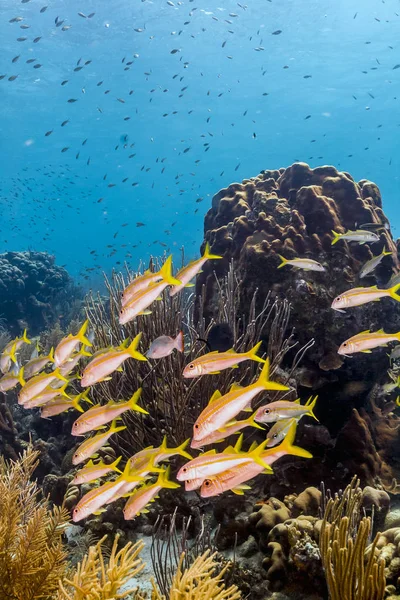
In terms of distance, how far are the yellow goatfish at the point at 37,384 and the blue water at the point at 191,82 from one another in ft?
26.7

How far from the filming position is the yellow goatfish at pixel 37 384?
3.74 metres

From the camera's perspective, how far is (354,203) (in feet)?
23.8

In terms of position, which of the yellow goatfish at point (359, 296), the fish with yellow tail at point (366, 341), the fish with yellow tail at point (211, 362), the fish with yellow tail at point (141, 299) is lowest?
the fish with yellow tail at point (366, 341)

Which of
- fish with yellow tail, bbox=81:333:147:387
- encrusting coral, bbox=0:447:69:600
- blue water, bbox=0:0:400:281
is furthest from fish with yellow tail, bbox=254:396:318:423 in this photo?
blue water, bbox=0:0:400:281

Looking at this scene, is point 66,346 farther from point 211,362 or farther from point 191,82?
point 191,82

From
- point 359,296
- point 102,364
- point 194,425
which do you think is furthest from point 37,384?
point 359,296

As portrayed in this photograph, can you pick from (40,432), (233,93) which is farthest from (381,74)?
(40,432)

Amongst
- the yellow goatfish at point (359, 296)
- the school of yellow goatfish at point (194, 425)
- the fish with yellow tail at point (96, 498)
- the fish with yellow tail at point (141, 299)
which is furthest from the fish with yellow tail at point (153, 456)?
the yellow goatfish at point (359, 296)

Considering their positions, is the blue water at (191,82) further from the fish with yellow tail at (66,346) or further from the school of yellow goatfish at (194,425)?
the school of yellow goatfish at (194,425)

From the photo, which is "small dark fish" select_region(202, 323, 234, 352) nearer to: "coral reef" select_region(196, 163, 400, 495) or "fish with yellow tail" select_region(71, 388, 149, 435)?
"coral reef" select_region(196, 163, 400, 495)

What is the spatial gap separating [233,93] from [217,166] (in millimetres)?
39764

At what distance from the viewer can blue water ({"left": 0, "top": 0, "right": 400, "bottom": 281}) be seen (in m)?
29.3

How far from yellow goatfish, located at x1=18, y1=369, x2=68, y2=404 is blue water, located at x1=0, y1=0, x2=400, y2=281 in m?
8.14

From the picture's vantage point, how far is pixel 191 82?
4188 centimetres
